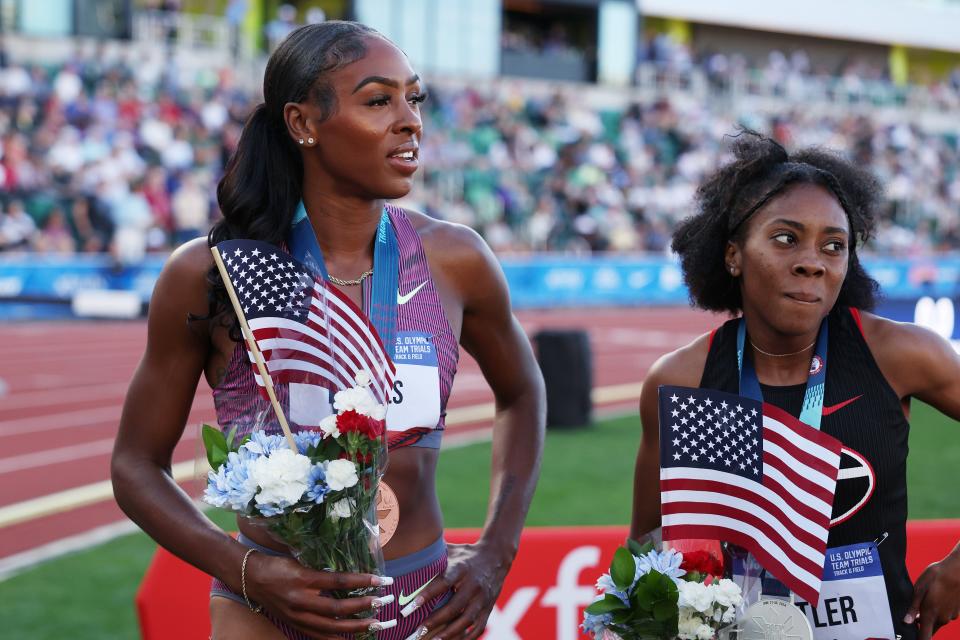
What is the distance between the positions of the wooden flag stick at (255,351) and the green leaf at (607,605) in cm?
62

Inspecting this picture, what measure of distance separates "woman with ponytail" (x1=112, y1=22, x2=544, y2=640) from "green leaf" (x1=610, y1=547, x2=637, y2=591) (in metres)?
0.36

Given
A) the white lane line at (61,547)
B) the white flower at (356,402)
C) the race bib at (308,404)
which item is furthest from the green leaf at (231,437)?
the white lane line at (61,547)

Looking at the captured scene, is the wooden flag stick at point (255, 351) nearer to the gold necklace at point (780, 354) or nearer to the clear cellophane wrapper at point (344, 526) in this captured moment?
the clear cellophane wrapper at point (344, 526)

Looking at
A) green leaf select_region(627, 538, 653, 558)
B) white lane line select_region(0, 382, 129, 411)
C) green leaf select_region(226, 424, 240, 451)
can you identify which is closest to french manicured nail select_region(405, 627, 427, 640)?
green leaf select_region(627, 538, 653, 558)

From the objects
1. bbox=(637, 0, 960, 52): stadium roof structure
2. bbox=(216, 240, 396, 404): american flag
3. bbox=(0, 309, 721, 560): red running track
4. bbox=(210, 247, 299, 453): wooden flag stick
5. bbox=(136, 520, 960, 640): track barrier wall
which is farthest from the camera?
bbox=(637, 0, 960, 52): stadium roof structure

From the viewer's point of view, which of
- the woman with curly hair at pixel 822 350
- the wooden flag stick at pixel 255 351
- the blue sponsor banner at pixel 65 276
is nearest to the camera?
the wooden flag stick at pixel 255 351

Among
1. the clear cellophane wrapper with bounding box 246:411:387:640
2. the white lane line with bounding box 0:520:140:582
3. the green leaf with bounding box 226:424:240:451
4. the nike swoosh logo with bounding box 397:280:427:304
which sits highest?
the nike swoosh logo with bounding box 397:280:427:304

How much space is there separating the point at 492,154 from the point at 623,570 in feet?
71.5

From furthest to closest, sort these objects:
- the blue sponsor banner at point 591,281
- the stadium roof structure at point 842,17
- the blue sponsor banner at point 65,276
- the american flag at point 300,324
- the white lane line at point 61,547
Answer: the stadium roof structure at point 842,17 → the blue sponsor banner at point 591,281 → the blue sponsor banner at point 65,276 → the white lane line at point 61,547 → the american flag at point 300,324

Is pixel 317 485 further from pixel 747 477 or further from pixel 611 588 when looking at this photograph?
pixel 747 477

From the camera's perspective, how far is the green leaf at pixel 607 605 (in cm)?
227

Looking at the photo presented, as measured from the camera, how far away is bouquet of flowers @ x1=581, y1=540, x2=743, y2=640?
219 cm

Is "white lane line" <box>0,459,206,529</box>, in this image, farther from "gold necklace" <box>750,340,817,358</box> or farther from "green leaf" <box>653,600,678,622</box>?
"green leaf" <box>653,600,678,622</box>

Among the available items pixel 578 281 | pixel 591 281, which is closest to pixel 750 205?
pixel 578 281
